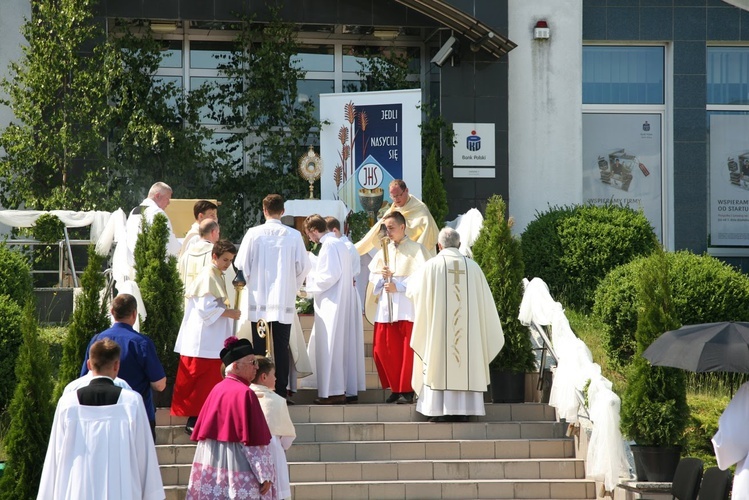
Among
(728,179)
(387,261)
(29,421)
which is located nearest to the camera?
(29,421)

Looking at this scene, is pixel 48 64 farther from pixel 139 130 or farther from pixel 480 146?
pixel 480 146

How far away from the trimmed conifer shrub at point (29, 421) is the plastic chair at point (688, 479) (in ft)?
15.9

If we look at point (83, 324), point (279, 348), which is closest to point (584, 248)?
point (279, 348)

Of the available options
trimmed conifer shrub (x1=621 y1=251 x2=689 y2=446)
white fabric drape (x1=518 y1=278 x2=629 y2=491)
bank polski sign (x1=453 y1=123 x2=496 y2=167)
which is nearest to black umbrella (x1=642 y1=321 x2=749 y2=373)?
white fabric drape (x1=518 y1=278 x2=629 y2=491)

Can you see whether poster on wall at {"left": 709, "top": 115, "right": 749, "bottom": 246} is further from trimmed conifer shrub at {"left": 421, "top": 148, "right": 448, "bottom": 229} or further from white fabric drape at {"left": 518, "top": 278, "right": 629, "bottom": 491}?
white fabric drape at {"left": 518, "top": 278, "right": 629, "bottom": 491}

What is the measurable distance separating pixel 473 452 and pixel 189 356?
267 centimetres

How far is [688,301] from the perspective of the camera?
14469mm

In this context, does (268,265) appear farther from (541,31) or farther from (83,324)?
(541,31)

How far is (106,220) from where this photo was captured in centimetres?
1605

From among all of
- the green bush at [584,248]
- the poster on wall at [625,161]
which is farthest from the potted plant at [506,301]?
the poster on wall at [625,161]

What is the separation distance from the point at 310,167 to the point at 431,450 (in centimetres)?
681

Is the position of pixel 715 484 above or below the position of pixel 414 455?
above

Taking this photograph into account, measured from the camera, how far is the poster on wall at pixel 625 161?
19891mm

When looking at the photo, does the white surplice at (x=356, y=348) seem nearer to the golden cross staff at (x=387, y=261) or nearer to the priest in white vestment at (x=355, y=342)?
the priest in white vestment at (x=355, y=342)
